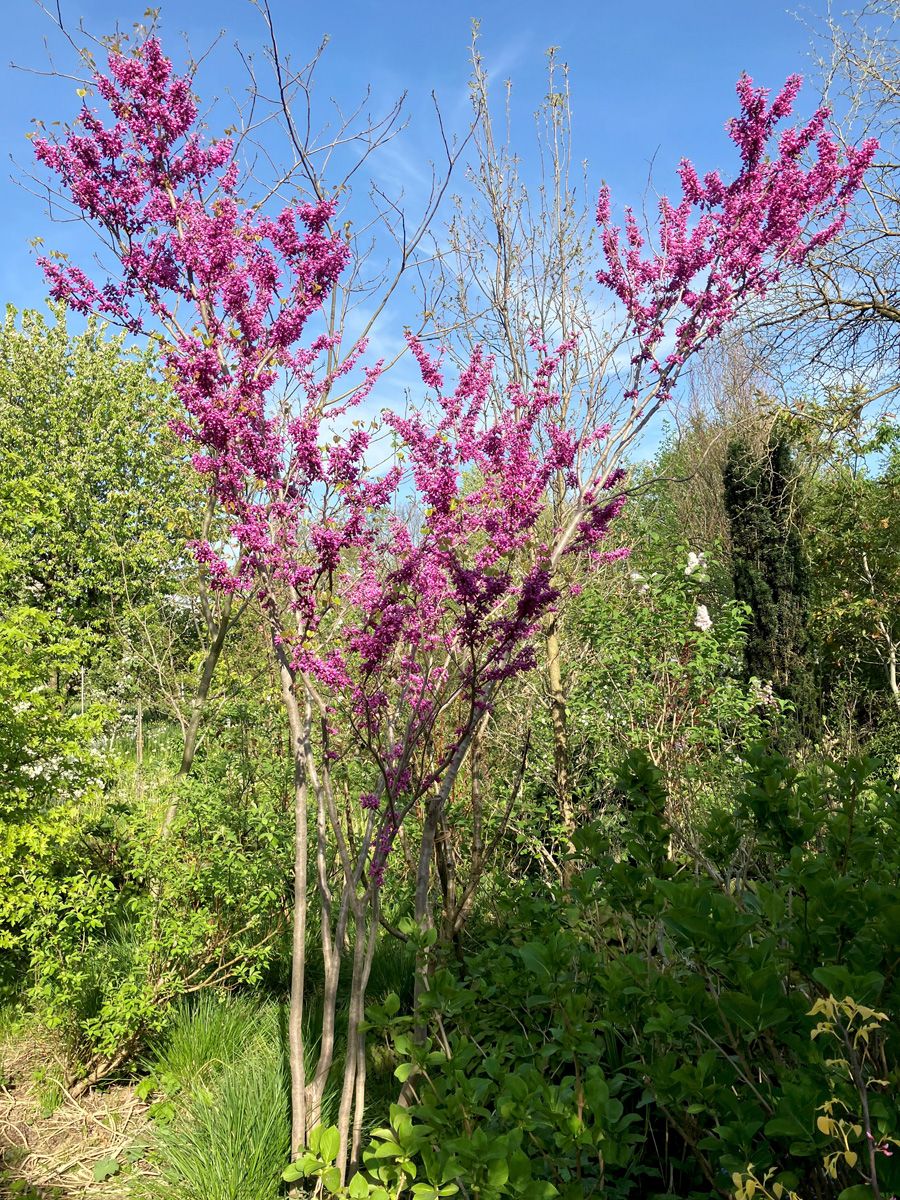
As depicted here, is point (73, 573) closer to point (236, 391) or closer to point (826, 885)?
point (236, 391)

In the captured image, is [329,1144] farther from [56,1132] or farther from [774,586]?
[774,586]

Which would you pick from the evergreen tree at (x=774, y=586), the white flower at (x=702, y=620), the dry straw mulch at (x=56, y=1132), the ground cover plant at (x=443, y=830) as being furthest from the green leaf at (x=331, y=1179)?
the evergreen tree at (x=774, y=586)

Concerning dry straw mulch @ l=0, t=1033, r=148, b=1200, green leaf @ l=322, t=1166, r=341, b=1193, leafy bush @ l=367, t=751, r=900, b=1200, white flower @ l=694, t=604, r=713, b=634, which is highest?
white flower @ l=694, t=604, r=713, b=634

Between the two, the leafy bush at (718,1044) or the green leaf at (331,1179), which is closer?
the leafy bush at (718,1044)

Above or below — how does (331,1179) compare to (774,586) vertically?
below

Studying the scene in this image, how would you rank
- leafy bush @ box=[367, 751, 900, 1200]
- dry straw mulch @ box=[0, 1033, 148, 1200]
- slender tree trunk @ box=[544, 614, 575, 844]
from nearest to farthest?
leafy bush @ box=[367, 751, 900, 1200] < dry straw mulch @ box=[0, 1033, 148, 1200] < slender tree trunk @ box=[544, 614, 575, 844]

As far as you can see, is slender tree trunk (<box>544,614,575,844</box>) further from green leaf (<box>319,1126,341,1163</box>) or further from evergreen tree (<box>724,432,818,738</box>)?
evergreen tree (<box>724,432,818,738</box>)

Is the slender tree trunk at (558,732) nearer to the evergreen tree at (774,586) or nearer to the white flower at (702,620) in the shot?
the white flower at (702,620)

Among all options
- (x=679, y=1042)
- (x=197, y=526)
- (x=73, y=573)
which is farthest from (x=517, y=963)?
(x=73, y=573)

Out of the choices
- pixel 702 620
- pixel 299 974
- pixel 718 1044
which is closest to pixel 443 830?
pixel 299 974

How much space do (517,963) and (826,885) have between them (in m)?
1.34

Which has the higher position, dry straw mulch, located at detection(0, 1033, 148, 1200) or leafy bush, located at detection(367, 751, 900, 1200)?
leafy bush, located at detection(367, 751, 900, 1200)

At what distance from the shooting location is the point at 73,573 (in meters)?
12.6

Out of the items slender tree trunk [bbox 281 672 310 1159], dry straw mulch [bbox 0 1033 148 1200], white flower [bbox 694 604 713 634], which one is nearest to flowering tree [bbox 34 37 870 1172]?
slender tree trunk [bbox 281 672 310 1159]
